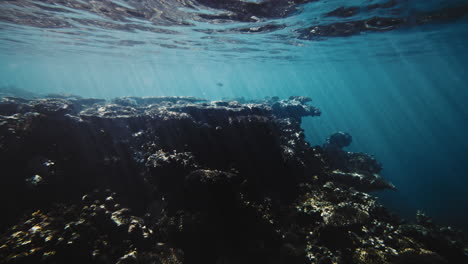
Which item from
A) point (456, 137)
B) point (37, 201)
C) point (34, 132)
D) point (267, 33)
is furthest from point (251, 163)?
point (456, 137)

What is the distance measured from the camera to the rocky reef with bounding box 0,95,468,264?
485cm

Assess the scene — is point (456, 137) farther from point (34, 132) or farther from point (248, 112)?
point (34, 132)

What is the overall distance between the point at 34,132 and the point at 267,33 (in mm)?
17297

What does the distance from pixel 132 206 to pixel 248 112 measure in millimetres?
5965

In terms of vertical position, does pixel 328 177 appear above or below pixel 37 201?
below

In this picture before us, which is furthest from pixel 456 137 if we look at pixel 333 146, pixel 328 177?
pixel 328 177

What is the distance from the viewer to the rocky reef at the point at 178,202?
4.85 metres

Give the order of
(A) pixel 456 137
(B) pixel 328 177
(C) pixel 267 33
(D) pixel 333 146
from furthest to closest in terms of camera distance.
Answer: (A) pixel 456 137 → (C) pixel 267 33 → (D) pixel 333 146 → (B) pixel 328 177

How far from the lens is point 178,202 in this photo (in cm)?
582

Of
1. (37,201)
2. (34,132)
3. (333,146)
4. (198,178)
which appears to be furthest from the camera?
(333,146)

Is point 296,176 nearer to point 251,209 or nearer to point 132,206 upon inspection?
point 251,209

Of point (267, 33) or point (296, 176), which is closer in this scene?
point (296, 176)

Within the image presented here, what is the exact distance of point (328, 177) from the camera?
9305 mm

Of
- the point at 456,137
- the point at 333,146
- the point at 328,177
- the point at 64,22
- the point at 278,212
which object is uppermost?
the point at 64,22
